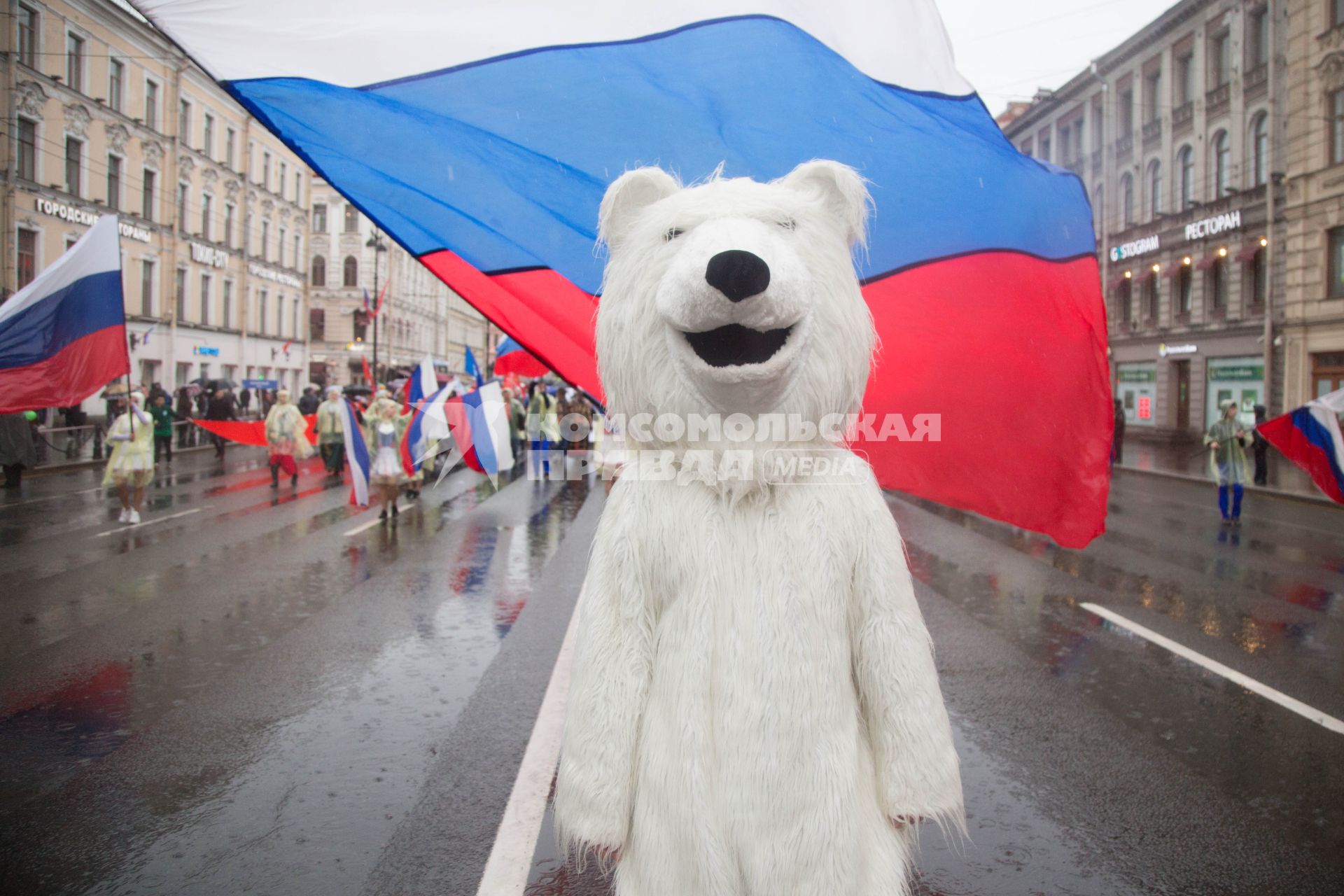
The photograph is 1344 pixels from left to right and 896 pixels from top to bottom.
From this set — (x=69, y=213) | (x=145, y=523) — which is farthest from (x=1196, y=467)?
(x=69, y=213)

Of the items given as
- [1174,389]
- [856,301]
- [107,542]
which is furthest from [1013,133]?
[856,301]

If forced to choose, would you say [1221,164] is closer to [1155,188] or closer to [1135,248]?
[1155,188]

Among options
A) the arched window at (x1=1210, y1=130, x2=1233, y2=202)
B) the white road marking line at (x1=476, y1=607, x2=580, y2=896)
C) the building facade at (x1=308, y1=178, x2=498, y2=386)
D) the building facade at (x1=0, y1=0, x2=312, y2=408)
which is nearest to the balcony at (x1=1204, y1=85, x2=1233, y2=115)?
the arched window at (x1=1210, y1=130, x2=1233, y2=202)

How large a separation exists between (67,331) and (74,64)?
3297 cm

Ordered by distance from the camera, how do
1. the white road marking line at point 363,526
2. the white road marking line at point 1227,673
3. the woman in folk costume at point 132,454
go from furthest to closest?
the woman in folk costume at point 132,454 < the white road marking line at point 363,526 < the white road marking line at point 1227,673

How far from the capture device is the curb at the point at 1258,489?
16391 millimetres

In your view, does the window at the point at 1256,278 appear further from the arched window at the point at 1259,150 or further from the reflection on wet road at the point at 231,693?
the reflection on wet road at the point at 231,693

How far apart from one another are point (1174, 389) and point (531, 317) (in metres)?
37.6

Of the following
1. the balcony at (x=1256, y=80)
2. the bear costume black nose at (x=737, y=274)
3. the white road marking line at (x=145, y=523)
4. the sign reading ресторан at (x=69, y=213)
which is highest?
the balcony at (x=1256, y=80)

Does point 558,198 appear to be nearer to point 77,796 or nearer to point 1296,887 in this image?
point 77,796

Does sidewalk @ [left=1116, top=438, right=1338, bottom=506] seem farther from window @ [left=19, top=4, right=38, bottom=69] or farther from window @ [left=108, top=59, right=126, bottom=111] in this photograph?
window @ [left=108, top=59, right=126, bottom=111]

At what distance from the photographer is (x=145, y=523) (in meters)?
12.4

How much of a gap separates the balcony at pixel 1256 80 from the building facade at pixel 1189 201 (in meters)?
0.05

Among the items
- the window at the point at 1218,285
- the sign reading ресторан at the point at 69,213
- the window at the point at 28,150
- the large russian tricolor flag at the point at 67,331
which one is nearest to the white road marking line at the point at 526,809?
the large russian tricolor flag at the point at 67,331
